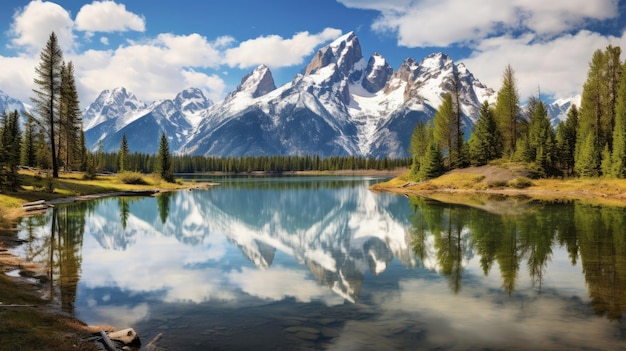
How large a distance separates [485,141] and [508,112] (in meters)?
9.61

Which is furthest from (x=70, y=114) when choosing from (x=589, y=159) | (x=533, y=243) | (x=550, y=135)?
(x=589, y=159)

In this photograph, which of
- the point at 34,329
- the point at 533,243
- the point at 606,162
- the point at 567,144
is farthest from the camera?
the point at 567,144

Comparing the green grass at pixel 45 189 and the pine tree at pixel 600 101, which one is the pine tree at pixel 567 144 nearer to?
the pine tree at pixel 600 101

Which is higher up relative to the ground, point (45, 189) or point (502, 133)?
point (502, 133)

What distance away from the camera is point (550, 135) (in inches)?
3568

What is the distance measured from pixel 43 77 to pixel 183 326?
72.5 m

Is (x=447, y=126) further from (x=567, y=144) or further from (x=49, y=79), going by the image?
(x=49, y=79)

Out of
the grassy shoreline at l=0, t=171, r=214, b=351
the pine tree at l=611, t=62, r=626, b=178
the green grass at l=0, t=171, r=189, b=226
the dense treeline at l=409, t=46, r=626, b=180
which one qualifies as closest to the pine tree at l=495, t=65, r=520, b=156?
the dense treeline at l=409, t=46, r=626, b=180

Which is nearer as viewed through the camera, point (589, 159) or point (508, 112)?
point (589, 159)

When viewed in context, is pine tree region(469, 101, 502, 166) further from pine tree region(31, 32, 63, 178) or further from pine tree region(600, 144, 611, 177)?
pine tree region(31, 32, 63, 178)

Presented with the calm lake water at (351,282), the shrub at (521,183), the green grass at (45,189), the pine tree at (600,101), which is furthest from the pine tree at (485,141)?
the green grass at (45,189)

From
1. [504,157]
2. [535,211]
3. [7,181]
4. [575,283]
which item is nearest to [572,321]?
[575,283]

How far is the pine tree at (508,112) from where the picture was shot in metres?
103

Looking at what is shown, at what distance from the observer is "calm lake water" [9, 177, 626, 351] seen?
46.6 feet
